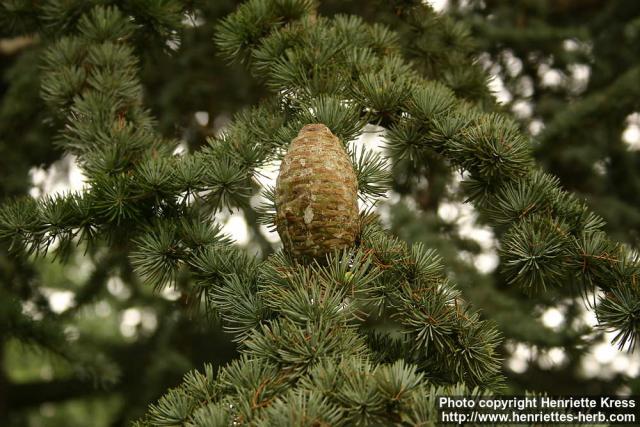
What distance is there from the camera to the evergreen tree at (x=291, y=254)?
0.87 meters

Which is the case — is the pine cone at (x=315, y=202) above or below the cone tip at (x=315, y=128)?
below

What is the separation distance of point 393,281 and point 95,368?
3.83 ft

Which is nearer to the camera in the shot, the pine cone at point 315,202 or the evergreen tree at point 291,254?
the evergreen tree at point 291,254

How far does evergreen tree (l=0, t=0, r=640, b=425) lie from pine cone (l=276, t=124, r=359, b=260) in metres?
0.03

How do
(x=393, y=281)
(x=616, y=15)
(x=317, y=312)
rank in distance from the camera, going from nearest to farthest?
(x=317, y=312) < (x=393, y=281) < (x=616, y=15)

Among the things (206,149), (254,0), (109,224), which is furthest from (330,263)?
(254,0)

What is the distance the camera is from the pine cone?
98 centimetres

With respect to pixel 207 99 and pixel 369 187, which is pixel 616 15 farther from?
pixel 369 187

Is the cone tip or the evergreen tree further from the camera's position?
the cone tip

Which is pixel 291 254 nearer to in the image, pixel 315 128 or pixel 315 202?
pixel 315 202

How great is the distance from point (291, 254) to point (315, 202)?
0.10m

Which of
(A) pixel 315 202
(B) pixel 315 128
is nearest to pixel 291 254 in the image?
(A) pixel 315 202

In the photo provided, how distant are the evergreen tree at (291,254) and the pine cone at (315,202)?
34 millimetres

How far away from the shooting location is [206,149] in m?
1.20
